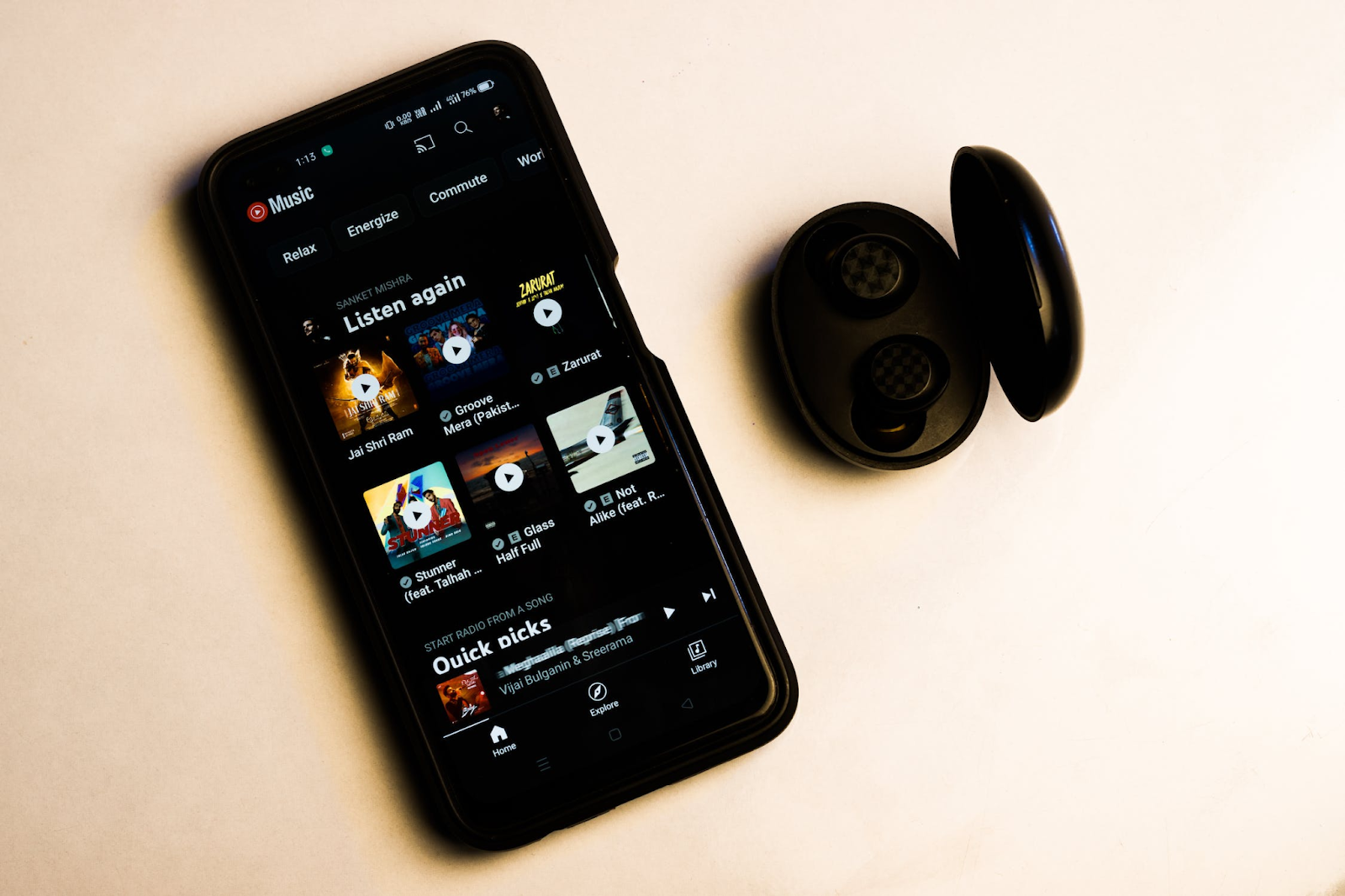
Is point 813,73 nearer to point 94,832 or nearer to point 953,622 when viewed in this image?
point 953,622

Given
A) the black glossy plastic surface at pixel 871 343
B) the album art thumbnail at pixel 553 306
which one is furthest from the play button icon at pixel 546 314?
the black glossy plastic surface at pixel 871 343

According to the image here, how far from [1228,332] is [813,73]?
251mm

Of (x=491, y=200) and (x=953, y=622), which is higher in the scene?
(x=491, y=200)

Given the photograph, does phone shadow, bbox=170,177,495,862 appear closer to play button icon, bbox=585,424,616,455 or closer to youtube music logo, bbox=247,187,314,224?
youtube music logo, bbox=247,187,314,224

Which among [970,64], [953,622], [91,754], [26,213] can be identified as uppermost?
[26,213]

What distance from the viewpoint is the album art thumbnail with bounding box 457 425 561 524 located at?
429 millimetres

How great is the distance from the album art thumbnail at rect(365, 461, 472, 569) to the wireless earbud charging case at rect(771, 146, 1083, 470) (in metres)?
0.17

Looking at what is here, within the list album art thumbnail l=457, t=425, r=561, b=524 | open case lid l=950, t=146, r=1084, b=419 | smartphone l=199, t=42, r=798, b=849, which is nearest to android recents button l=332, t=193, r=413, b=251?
smartphone l=199, t=42, r=798, b=849

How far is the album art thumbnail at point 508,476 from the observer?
43 cm

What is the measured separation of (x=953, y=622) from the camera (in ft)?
1.50

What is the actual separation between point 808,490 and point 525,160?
0.68 ft

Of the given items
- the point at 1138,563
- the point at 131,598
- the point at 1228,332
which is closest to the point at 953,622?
the point at 1138,563

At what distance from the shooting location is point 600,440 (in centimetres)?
43

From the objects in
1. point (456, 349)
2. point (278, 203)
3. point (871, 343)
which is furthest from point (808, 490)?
point (278, 203)
